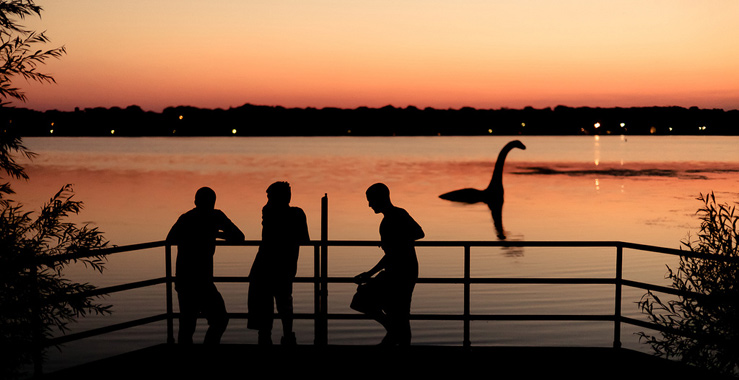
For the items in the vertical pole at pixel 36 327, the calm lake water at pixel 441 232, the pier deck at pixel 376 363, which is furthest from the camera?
the calm lake water at pixel 441 232

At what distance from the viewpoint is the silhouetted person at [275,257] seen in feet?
23.9

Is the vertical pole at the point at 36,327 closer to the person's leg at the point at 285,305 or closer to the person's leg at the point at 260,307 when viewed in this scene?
the person's leg at the point at 260,307

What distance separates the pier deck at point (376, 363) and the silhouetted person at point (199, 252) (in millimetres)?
419

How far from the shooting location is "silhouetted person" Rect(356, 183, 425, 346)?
7.04 meters

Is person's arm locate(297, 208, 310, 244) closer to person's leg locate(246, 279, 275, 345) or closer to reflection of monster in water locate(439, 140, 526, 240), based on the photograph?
person's leg locate(246, 279, 275, 345)

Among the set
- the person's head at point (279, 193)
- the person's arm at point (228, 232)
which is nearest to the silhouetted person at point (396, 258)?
the person's head at point (279, 193)

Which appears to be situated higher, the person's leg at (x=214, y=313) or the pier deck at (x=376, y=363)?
the person's leg at (x=214, y=313)

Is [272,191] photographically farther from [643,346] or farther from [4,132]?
[643,346]

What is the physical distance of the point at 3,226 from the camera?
30.0ft

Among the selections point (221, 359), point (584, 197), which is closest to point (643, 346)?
point (221, 359)

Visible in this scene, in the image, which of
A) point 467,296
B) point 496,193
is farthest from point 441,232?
point 467,296

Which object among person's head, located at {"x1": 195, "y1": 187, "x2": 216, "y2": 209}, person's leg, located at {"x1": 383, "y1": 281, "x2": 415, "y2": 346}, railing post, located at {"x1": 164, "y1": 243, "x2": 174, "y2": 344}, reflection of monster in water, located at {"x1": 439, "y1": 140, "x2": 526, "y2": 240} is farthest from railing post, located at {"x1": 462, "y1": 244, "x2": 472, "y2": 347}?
reflection of monster in water, located at {"x1": 439, "y1": 140, "x2": 526, "y2": 240}

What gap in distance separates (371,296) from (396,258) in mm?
422

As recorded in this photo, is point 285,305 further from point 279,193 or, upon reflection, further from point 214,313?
point 279,193
